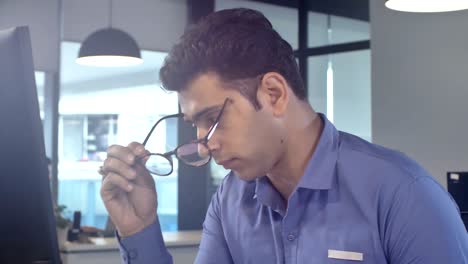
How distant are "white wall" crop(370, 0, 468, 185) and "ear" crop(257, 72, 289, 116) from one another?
3792mm

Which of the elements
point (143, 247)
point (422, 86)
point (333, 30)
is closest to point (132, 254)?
point (143, 247)

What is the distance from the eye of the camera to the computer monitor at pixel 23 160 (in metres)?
0.83

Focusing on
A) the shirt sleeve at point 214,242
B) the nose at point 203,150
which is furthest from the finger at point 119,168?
the shirt sleeve at point 214,242

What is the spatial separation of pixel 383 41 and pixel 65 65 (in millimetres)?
2587

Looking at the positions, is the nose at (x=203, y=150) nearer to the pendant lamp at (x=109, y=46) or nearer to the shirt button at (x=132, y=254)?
the shirt button at (x=132, y=254)

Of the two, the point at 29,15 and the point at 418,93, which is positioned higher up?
the point at 29,15

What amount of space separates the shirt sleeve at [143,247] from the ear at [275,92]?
38 cm

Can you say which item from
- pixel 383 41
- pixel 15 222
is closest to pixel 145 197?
pixel 15 222

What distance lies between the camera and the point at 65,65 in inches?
221

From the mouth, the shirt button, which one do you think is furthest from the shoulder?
the shirt button

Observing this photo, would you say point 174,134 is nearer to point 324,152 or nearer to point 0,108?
point 324,152

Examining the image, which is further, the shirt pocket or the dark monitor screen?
the dark monitor screen

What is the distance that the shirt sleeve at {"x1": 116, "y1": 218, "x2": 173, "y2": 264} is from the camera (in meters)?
1.40

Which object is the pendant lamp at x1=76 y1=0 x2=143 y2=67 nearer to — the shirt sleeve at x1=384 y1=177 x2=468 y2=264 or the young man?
the young man
